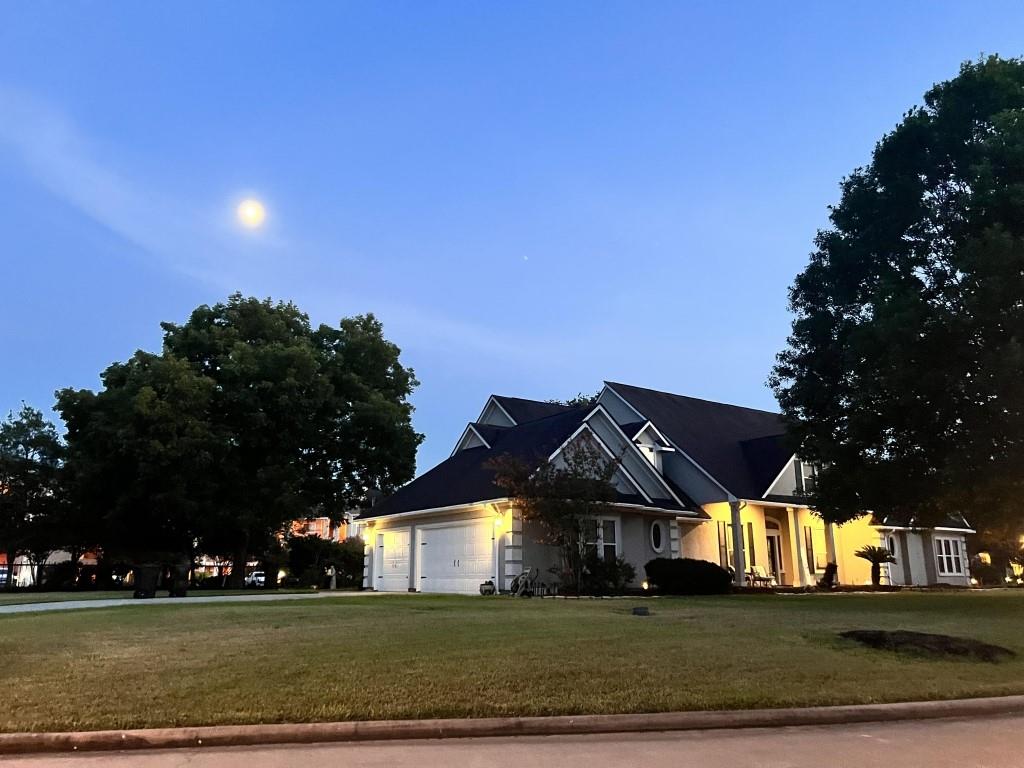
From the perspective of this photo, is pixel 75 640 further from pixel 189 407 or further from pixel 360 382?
pixel 360 382

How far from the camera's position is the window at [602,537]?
74.6 ft

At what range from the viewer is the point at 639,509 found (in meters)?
24.8

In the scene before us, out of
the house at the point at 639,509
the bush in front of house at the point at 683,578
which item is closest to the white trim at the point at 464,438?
the house at the point at 639,509

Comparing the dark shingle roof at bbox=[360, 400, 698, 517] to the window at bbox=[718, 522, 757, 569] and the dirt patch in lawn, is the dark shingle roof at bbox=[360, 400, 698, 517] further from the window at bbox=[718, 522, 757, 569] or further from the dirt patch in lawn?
the dirt patch in lawn

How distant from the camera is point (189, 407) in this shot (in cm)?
3064

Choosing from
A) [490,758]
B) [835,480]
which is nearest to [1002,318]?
[835,480]

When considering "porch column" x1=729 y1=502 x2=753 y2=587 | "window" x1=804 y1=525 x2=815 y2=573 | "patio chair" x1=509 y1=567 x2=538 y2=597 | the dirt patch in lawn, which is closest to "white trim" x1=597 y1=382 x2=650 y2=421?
"porch column" x1=729 y1=502 x2=753 y2=587

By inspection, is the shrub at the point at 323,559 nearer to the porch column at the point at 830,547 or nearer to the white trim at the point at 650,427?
the white trim at the point at 650,427

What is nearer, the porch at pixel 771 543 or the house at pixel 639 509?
the house at pixel 639 509

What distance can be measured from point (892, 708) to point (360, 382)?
32066 millimetres

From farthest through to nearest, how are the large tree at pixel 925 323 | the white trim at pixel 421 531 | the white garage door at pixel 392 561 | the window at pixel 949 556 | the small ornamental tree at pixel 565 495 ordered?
the window at pixel 949 556 → the white garage door at pixel 392 561 → the white trim at pixel 421 531 → the small ornamental tree at pixel 565 495 → the large tree at pixel 925 323

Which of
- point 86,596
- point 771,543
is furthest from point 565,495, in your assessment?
point 86,596

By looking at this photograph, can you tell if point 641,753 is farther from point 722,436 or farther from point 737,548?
point 722,436

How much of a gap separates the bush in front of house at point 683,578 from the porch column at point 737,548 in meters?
4.74
